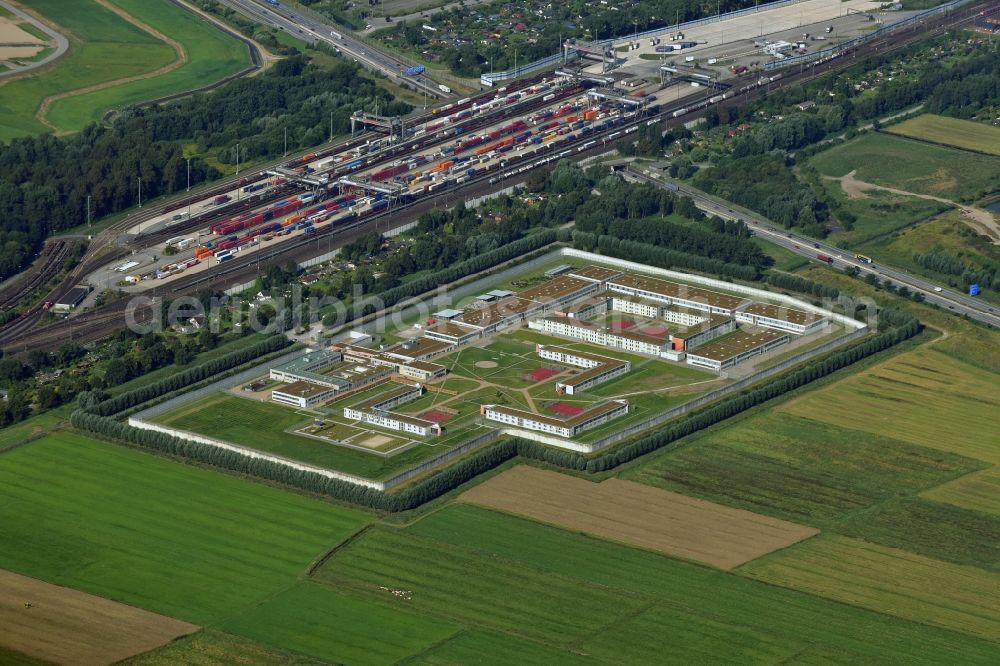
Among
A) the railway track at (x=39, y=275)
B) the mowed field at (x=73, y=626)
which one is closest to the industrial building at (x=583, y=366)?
the mowed field at (x=73, y=626)

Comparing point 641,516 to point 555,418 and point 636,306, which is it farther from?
point 636,306

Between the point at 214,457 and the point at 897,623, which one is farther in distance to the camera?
the point at 214,457

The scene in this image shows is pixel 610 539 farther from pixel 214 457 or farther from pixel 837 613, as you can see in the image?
pixel 214 457

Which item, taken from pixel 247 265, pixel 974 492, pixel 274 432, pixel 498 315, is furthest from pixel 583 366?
pixel 247 265

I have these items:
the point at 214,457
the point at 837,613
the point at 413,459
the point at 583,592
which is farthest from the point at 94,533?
the point at 837,613

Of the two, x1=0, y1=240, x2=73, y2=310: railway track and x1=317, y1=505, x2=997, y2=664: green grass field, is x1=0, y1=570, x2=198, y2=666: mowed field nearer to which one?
x1=317, y1=505, x2=997, y2=664: green grass field

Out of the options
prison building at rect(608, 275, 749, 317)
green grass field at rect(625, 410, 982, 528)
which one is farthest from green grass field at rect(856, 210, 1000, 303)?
green grass field at rect(625, 410, 982, 528)

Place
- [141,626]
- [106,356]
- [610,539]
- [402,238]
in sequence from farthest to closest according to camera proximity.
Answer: [402,238] < [106,356] < [610,539] < [141,626]
